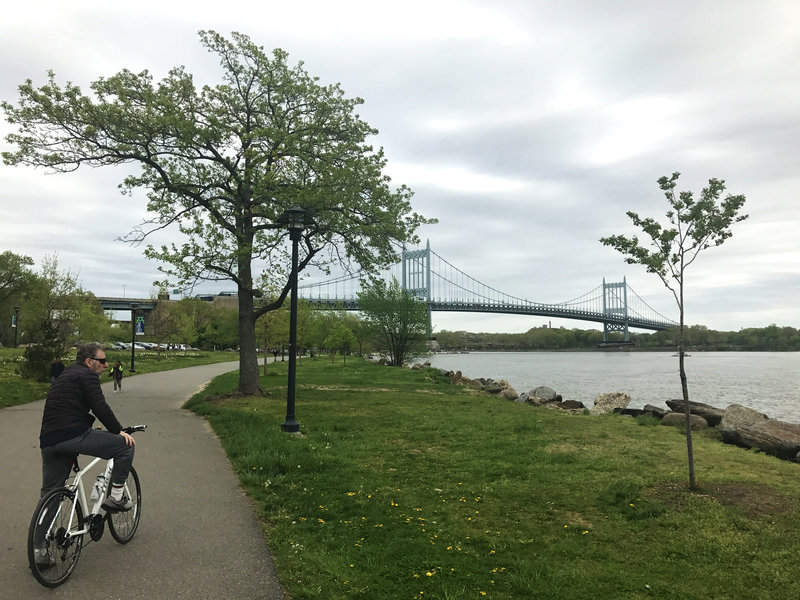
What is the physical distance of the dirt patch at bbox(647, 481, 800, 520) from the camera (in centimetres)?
584

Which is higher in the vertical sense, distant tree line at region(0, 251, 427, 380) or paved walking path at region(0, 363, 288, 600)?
distant tree line at region(0, 251, 427, 380)

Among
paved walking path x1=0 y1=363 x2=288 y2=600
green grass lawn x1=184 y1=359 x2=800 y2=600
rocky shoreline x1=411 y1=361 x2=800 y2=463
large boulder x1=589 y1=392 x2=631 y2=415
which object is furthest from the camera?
large boulder x1=589 y1=392 x2=631 y2=415

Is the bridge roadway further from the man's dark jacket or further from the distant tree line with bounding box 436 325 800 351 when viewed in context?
the man's dark jacket

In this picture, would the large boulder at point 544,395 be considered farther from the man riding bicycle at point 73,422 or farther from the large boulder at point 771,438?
the man riding bicycle at point 73,422

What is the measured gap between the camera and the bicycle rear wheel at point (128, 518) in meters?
4.68

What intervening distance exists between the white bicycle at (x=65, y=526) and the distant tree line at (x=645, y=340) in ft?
291

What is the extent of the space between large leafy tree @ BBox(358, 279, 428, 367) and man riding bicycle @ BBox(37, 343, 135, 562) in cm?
3862

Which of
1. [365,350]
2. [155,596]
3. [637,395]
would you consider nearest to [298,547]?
[155,596]

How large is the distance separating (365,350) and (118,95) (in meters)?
54.8

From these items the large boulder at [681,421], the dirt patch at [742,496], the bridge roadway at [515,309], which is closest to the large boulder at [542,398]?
the large boulder at [681,421]

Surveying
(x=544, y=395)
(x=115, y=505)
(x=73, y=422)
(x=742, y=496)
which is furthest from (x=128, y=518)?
(x=544, y=395)

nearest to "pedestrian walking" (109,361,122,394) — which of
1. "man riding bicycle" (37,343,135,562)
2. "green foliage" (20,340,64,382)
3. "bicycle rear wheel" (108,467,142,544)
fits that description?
"green foliage" (20,340,64,382)

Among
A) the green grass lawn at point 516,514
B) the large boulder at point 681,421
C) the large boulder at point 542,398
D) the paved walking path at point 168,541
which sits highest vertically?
the paved walking path at point 168,541

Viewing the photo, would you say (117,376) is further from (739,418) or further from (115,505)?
(739,418)
